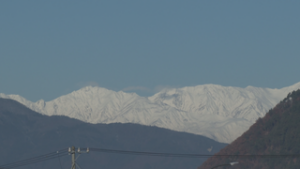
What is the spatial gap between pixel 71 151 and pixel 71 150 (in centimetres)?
48

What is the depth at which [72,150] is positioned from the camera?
270 ft

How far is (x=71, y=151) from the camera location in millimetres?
83125

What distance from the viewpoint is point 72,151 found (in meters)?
Answer: 82.6

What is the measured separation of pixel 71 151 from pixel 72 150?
88 cm

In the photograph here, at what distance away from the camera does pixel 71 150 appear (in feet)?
271

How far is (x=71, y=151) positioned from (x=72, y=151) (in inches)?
21.5

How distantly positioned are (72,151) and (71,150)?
0.70 ft
